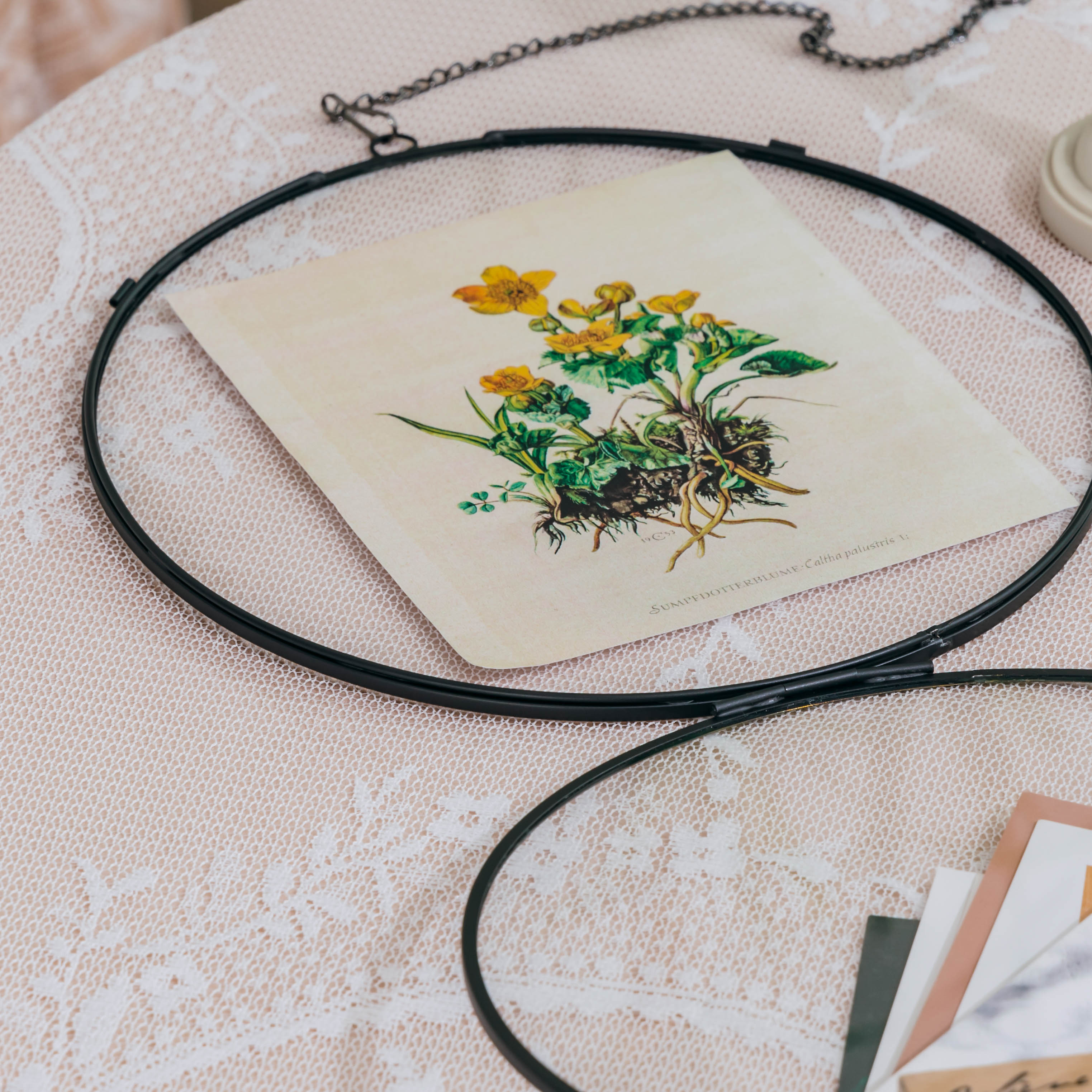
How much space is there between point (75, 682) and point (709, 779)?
0.64 feet

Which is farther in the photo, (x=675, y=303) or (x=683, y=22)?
(x=683, y=22)

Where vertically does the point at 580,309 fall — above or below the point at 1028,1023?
above

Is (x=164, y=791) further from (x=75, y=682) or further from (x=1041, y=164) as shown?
A: (x=1041, y=164)

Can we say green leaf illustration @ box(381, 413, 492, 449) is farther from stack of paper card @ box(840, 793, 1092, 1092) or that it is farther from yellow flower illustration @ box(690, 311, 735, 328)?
stack of paper card @ box(840, 793, 1092, 1092)

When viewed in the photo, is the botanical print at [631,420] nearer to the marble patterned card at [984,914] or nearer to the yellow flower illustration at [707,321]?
the yellow flower illustration at [707,321]

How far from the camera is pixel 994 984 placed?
27 centimetres

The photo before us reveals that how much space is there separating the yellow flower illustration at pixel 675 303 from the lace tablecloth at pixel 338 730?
79 mm

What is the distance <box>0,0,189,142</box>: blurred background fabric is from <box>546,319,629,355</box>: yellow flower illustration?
624 mm

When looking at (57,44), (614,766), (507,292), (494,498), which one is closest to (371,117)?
(507,292)

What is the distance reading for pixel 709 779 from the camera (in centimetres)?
31

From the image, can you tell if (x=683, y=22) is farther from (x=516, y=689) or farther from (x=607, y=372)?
(x=516, y=689)

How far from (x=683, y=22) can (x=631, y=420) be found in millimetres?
298

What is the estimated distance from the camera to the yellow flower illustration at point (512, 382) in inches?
16.2

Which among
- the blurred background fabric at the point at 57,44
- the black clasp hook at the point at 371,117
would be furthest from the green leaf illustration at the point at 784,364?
the blurred background fabric at the point at 57,44
